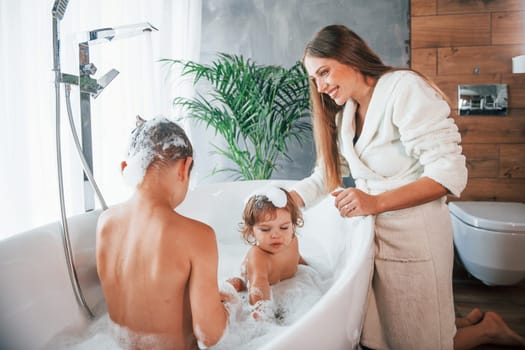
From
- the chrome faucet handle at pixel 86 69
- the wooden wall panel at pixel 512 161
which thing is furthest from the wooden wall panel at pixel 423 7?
the chrome faucet handle at pixel 86 69

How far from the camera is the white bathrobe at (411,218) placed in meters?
1.22

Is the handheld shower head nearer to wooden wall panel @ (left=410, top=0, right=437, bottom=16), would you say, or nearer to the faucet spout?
the faucet spout

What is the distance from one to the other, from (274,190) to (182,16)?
164cm

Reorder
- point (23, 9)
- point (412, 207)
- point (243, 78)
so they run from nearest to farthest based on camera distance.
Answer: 1. point (412, 207)
2. point (23, 9)
3. point (243, 78)

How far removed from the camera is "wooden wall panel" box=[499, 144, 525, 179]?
8.27ft

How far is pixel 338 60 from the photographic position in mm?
1346

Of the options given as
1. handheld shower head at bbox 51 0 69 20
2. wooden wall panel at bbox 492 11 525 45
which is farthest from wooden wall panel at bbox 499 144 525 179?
handheld shower head at bbox 51 0 69 20

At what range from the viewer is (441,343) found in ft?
4.24

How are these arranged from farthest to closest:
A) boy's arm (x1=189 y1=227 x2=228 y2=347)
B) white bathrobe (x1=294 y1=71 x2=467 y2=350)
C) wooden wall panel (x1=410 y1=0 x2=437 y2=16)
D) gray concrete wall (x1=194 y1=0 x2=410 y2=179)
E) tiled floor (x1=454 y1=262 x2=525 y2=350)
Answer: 1. gray concrete wall (x1=194 y1=0 x2=410 y2=179)
2. wooden wall panel (x1=410 y1=0 x2=437 y2=16)
3. tiled floor (x1=454 y1=262 x2=525 y2=350)
4. white bathrobe (x1=294 y1=71 x2=467 y2=350)
5. boy's arm (x1=189 y1=227 x2=228 y2=347)

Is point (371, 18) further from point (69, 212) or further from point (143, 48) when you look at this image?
point (69, 212)

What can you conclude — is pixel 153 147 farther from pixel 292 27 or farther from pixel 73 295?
pixel 292 27

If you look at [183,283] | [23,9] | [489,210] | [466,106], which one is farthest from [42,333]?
[466,106]

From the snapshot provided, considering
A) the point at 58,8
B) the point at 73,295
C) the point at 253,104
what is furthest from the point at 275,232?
the point at 253,104

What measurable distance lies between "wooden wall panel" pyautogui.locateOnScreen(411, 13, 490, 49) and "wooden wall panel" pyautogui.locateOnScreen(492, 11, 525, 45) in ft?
0.15
